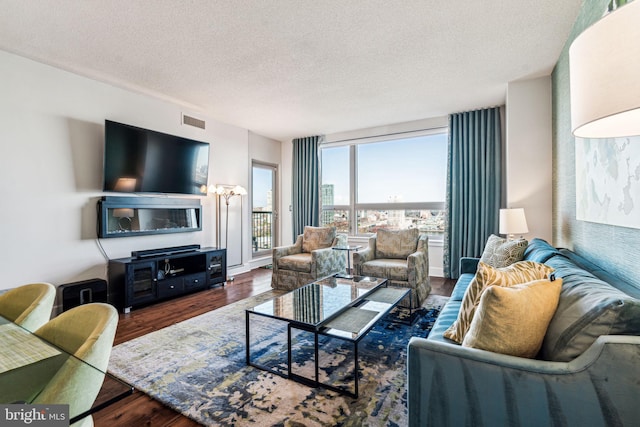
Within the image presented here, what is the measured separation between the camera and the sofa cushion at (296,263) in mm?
3879

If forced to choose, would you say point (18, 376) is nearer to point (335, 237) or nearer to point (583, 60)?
point (583, 60)

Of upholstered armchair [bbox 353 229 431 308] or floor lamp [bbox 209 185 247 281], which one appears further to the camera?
floor lamp [bbox 209 185 247 281]

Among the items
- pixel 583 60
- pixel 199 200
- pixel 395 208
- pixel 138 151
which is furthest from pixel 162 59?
pixel 395 208

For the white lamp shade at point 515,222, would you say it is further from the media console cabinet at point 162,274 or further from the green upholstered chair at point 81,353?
the media console cabinet at point 162,274

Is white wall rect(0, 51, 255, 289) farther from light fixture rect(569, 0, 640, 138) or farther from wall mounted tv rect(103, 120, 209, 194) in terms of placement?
light fixture rect(569, 0, 640, 138)

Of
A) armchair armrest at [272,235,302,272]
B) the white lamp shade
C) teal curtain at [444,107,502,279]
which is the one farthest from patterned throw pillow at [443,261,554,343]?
teal curtain at [444,107,502,279]

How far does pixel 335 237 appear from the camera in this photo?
4.48 m

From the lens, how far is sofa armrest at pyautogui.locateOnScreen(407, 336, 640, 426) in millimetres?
885

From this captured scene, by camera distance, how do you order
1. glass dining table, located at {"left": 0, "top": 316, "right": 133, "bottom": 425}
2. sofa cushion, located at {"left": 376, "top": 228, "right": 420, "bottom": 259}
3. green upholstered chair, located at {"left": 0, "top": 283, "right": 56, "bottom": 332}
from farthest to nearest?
1. sofa cushion, located at {"left": 376, "top": 228, "right": 420, "bottom": 259}
2. green upholstered chair, located at {"left": 0, "top": 283, "right": 56, "bottom": 332}
3. glass dining table, located at {"left": 0, "top": 316, "right": 133, "bottom": 425}

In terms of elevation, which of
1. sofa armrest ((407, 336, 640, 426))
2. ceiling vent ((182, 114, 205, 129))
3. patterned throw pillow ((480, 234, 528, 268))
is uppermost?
ceiling vent ((182, 114, 205, 129))

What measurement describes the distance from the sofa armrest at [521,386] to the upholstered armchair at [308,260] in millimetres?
2711

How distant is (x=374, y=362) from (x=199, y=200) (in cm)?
347

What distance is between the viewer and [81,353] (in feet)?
2.99

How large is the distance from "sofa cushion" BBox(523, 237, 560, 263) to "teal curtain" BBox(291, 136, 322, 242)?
3.85 meters
